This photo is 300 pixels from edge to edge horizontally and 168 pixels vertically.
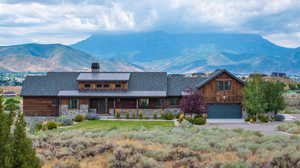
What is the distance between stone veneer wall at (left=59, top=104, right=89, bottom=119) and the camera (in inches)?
1769

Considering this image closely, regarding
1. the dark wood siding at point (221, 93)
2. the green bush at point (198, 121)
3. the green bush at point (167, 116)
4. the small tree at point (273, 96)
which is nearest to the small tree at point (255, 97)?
the small tree at point (273, 96)

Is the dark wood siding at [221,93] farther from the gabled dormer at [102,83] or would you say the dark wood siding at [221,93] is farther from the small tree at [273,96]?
the gabled dormer at [102,83]

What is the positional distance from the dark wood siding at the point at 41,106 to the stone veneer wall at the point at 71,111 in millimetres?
855

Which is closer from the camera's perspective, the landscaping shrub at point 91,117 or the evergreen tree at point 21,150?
the evergreen tree at point 21,150

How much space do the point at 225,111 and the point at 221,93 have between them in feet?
6.69

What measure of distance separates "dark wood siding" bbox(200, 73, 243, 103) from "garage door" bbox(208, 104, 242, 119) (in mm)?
589

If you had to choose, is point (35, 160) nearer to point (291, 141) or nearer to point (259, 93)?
point (291, 141)

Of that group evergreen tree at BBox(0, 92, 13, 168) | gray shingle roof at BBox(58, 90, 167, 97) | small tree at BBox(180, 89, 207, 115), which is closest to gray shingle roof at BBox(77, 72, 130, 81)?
gray shingle roof at BBox(58, 90, 167, 97)

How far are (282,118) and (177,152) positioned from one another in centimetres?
2539

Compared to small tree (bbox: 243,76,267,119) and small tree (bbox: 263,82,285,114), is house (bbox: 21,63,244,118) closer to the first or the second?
small tree (bbox: 243,76,267,119)

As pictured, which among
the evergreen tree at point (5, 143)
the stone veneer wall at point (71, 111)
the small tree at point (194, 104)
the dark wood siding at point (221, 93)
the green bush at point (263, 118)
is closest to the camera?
the evergreen tree at point (5, 143)

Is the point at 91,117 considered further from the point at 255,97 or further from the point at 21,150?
the point at 21,150

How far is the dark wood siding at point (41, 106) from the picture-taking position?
45.8m

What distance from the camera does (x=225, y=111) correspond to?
44.1 m
